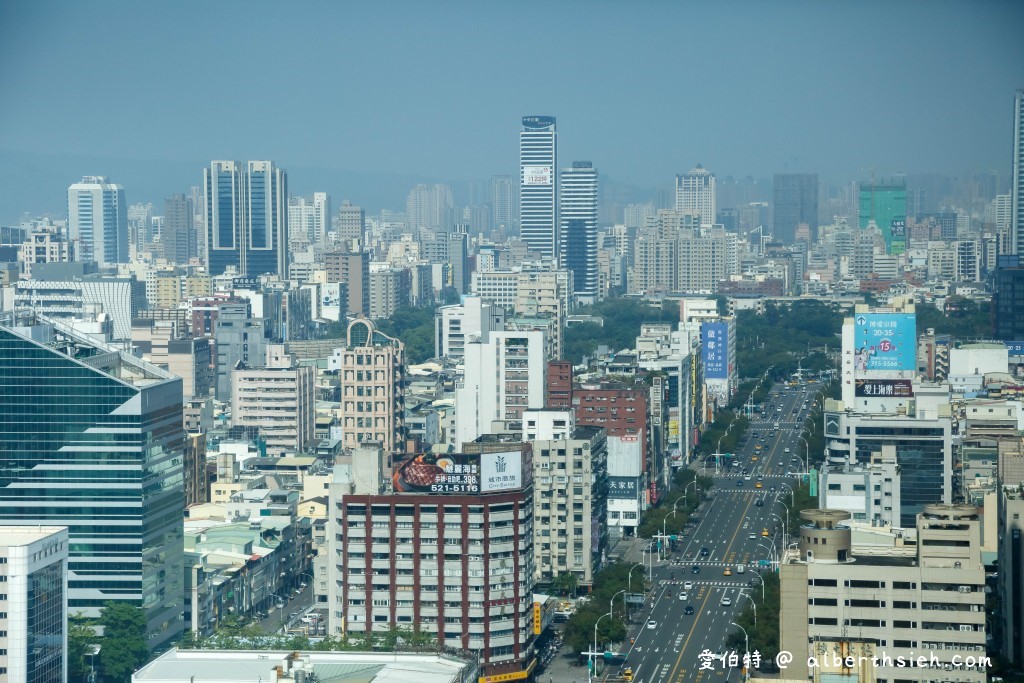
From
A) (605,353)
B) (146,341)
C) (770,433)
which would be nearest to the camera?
(770,433)

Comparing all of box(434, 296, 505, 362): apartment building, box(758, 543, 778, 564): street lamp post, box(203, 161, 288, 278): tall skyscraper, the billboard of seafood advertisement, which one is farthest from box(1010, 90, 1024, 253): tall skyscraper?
the billboard of seafood advertisement

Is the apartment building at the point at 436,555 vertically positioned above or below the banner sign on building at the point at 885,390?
below

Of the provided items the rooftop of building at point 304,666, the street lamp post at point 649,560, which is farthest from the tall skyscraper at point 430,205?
the rooftop of building at point 304,666

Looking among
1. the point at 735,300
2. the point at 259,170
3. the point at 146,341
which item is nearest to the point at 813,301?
the point at 735,300

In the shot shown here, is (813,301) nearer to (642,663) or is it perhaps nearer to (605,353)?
(605,353)

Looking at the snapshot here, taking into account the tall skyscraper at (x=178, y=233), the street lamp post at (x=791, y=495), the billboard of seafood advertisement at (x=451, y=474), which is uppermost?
the tall skyscraper at (x=178, y=233)

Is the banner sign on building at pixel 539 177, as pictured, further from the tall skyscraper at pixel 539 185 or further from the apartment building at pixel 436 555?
the apartment building at pixel 436 555
